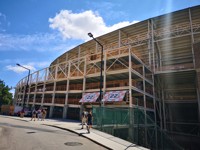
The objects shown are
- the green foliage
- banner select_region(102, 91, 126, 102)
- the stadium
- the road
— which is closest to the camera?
the road

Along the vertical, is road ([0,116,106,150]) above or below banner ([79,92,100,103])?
below

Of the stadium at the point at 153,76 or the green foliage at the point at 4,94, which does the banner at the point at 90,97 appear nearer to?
the stadium at the point at 153,76

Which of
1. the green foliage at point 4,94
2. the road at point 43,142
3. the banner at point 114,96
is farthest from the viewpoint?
the green foliage at point 4,94

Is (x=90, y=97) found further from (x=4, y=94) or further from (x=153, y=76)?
(x=4, y=94)

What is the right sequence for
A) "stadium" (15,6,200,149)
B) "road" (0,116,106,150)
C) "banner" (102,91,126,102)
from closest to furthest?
"road" (0,116,106,150), "banner" (102,91,126,102), "stadium" (15,6,200,149)

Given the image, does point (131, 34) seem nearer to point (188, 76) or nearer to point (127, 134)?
point (188, 76)

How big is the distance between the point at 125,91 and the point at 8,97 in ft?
209

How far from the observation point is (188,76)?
100 feet

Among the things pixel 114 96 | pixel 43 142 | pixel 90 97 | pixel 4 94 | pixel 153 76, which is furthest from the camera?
pixel 4 94

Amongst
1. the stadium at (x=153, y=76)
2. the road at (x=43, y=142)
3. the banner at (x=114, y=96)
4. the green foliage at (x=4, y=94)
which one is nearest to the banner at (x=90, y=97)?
the stadium at (x=153, y=76)

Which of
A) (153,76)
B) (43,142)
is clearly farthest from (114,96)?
(43,142)

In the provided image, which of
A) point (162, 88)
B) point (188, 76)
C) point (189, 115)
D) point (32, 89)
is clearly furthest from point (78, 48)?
point (189, 115)

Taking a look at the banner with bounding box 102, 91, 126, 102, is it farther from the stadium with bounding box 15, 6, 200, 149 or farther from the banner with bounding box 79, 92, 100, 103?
the banner with bounding box 79, 92, 100, 103

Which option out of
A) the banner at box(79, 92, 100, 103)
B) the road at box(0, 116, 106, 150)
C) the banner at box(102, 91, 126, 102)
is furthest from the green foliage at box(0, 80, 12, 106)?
the road at box(0, 116, 106, 150)
